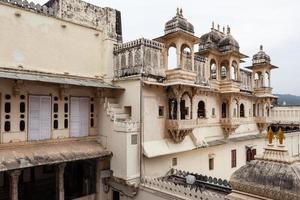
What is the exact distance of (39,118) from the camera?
44.5ft

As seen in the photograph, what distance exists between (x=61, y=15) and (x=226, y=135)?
50.3ft

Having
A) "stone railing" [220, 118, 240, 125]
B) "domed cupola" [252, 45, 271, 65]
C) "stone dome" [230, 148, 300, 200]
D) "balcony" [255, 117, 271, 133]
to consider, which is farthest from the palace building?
"balcony" [255, 117, 271, 133]

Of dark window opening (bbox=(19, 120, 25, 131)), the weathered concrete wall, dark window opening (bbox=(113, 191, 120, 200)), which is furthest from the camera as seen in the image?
dark window opening (bbox=(113, 191, 120, 200))

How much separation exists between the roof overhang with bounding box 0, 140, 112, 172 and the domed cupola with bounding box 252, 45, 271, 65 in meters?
17.2

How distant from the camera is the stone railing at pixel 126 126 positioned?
1384 cm

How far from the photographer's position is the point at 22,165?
11.3m

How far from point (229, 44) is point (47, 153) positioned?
50.0 feet

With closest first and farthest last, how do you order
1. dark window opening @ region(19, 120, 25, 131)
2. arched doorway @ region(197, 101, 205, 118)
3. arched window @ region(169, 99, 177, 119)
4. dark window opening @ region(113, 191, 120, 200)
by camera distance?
dark window opening @ region(19, 120, 25, 131) < dark window opening @ region(113, 191, 120, 200) < arched window @ region(169, 99, 177, 119) < arched doorway @ region(197, 101, 205, 118)

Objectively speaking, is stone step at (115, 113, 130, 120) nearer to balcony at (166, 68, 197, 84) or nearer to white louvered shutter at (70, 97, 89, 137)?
white louvered shutter at (70, 97, 89, 137)

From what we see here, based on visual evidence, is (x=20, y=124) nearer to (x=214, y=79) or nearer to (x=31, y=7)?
(x=31, y=7)

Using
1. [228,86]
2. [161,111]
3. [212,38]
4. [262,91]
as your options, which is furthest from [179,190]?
[262,91]

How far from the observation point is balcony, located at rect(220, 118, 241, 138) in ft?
68.7

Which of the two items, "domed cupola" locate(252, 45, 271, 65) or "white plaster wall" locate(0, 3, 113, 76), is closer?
"white plaster wall" locate(0, 3, 113, 76)

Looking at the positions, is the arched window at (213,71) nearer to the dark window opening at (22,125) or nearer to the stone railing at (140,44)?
the stone railing at (140,44)
